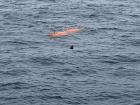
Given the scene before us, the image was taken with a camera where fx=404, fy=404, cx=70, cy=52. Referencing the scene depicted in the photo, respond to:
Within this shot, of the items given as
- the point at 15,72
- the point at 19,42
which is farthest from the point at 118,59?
the point at 19,42

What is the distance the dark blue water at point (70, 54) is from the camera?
135 feet

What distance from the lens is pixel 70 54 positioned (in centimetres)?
5225

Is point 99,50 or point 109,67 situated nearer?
point 109,67

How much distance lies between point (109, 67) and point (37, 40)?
13.4m

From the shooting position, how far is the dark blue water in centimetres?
4119

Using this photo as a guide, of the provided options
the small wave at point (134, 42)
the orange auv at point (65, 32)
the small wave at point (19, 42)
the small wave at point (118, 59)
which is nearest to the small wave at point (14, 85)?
the small wave at point (118, 59)

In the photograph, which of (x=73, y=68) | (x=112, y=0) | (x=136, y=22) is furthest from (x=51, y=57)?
(x=112, y=0)

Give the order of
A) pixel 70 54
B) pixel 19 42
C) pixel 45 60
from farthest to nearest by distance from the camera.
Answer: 1. pixel 19 42
2. pixel 70 54
3. pixel 45 60

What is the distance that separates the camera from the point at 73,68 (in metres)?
47.8

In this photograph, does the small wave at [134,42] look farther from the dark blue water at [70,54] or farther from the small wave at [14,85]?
the small wave at [14,85]

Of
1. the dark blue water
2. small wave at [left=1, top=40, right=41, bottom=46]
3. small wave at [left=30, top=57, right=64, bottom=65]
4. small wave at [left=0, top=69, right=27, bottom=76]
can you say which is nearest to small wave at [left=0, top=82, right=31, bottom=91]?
the dark blue water

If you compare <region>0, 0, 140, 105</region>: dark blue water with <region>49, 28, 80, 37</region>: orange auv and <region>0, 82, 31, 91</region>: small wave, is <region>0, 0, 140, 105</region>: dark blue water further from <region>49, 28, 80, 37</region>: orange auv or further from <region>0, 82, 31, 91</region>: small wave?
<region>49, 28, 80, 37</region>: orange auv

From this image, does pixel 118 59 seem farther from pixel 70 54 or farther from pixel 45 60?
pixel 45 60

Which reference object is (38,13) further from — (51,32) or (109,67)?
(109,67)
